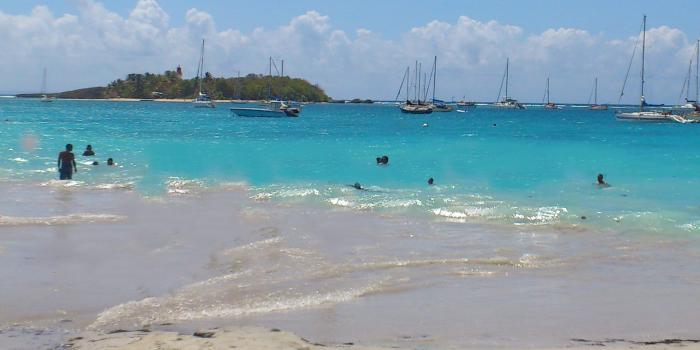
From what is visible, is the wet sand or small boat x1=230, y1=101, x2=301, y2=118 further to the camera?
small boat x1=230, y1=101, x2=301, y2=118

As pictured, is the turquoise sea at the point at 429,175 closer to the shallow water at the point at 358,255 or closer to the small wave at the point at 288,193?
the small wave at the point at 288,193

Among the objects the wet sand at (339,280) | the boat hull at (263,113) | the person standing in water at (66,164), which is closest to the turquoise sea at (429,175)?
the person standing in water at (66,164)

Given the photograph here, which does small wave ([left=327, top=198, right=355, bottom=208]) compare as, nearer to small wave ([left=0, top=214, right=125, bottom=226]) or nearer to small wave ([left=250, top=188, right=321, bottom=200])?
small wave ([left=250, top=188, right=321, bottom=200])

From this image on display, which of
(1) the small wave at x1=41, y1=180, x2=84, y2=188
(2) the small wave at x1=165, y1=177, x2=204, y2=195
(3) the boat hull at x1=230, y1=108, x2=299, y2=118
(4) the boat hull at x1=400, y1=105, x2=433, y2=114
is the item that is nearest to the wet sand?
(2) the small wave at x1=165, y1=177, x2=204, y2=195

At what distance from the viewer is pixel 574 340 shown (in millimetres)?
9273

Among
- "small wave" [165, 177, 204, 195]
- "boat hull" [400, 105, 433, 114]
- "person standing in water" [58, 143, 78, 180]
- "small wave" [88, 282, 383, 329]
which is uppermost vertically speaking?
"boat hull" [400, 105, 433, 114]

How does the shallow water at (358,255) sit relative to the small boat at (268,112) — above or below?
below

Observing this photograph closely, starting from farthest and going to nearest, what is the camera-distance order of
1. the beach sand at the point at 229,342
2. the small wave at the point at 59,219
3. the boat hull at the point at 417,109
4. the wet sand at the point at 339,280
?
the boat hull at the point at 417,109 < the small wave at the point at 59,219 < the wet sand at the point at 339,280 < the beach sand at the point at 229,342

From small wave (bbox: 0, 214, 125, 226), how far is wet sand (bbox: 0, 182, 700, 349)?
0.06m

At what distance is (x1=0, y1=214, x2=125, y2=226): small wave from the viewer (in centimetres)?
1747

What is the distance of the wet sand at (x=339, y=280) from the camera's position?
9656 mm

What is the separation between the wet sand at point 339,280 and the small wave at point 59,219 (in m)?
0.06

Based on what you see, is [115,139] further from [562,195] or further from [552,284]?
[552,284]

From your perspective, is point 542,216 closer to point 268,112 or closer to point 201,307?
point 201,307
